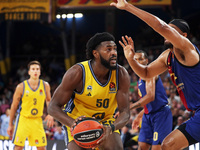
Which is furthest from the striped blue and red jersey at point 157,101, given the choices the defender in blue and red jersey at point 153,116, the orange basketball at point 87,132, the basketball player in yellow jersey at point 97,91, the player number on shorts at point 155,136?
the orange basketball at point 87,132

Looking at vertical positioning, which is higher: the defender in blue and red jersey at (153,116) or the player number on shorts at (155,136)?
the defender in blue and red jersey at (153,116)

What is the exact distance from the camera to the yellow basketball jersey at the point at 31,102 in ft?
26.6

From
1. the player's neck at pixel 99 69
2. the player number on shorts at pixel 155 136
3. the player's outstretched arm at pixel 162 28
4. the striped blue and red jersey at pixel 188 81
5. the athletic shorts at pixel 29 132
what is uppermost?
the player's outstretched arm at pixel 162 28

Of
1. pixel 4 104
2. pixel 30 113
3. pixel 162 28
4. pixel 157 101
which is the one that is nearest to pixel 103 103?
pixel 162 28

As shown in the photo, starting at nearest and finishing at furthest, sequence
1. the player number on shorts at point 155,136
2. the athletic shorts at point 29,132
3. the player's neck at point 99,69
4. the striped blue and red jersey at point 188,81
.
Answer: the striped blue and red jersey at point 188,81 < the player's neck at point 99,69 < the player number on shorts at point 155,136 < the athletic shorts at point 29,132

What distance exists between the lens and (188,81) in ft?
15.5

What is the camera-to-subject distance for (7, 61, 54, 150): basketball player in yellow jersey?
799cm

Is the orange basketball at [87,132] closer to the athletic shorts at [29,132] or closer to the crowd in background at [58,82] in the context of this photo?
the athletic shorts at [29,132]

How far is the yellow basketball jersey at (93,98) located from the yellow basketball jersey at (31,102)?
9.90ft

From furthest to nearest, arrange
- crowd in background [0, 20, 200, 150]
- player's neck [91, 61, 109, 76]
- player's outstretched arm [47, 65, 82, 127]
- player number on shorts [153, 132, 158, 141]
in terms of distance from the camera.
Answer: crowd in background [0, 20, 200, 150] → player number on shorts [153, 132, 158, 141] → player's neck [91, 61, 109, 76] → player's outstretched arm [47, 65, 82, 127]

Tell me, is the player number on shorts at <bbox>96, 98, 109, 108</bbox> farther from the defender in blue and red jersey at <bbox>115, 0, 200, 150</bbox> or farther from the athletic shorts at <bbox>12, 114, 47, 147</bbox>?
the athletic shorts at <bbox>12, 114, 47, 147</bbox>

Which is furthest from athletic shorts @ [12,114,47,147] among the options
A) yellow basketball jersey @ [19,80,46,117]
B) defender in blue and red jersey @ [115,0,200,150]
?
defender in blue and red jersey @ [115,0,200,150]

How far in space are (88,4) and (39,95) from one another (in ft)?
26.6

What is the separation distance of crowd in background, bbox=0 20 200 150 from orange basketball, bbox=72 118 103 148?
500 centimetres
